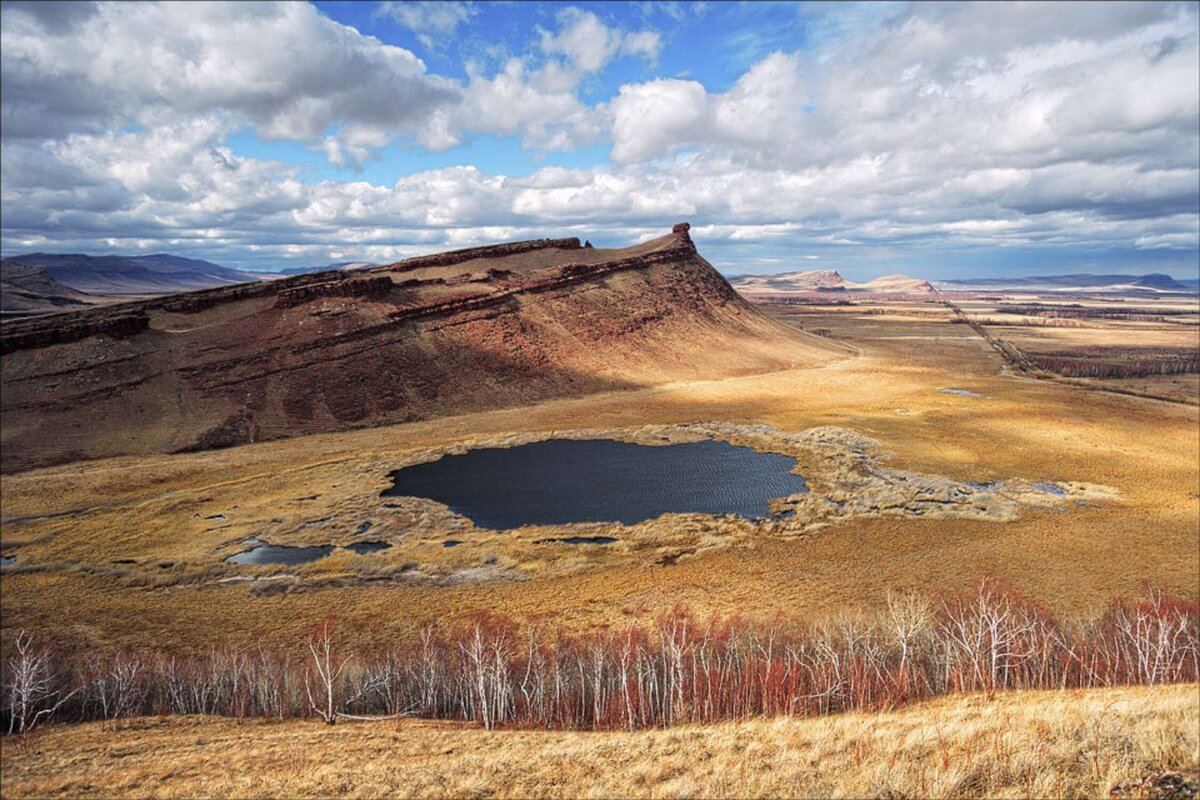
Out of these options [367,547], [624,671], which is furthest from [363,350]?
[624,671]

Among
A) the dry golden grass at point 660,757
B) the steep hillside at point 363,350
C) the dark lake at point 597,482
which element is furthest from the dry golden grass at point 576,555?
the dry golden grass at point 660,757

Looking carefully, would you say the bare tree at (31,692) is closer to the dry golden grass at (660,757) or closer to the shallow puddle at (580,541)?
the dry golden grass at (660,757)

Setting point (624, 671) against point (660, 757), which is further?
point (624, 671)

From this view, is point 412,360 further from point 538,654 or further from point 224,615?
point 538,654

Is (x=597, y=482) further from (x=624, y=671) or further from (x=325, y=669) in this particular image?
(x=325, y=669)

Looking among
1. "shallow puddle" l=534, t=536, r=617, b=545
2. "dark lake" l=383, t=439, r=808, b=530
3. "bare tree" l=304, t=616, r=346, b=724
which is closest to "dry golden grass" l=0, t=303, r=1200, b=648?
"bare tree" l=304, t=616, r=346, b=724
